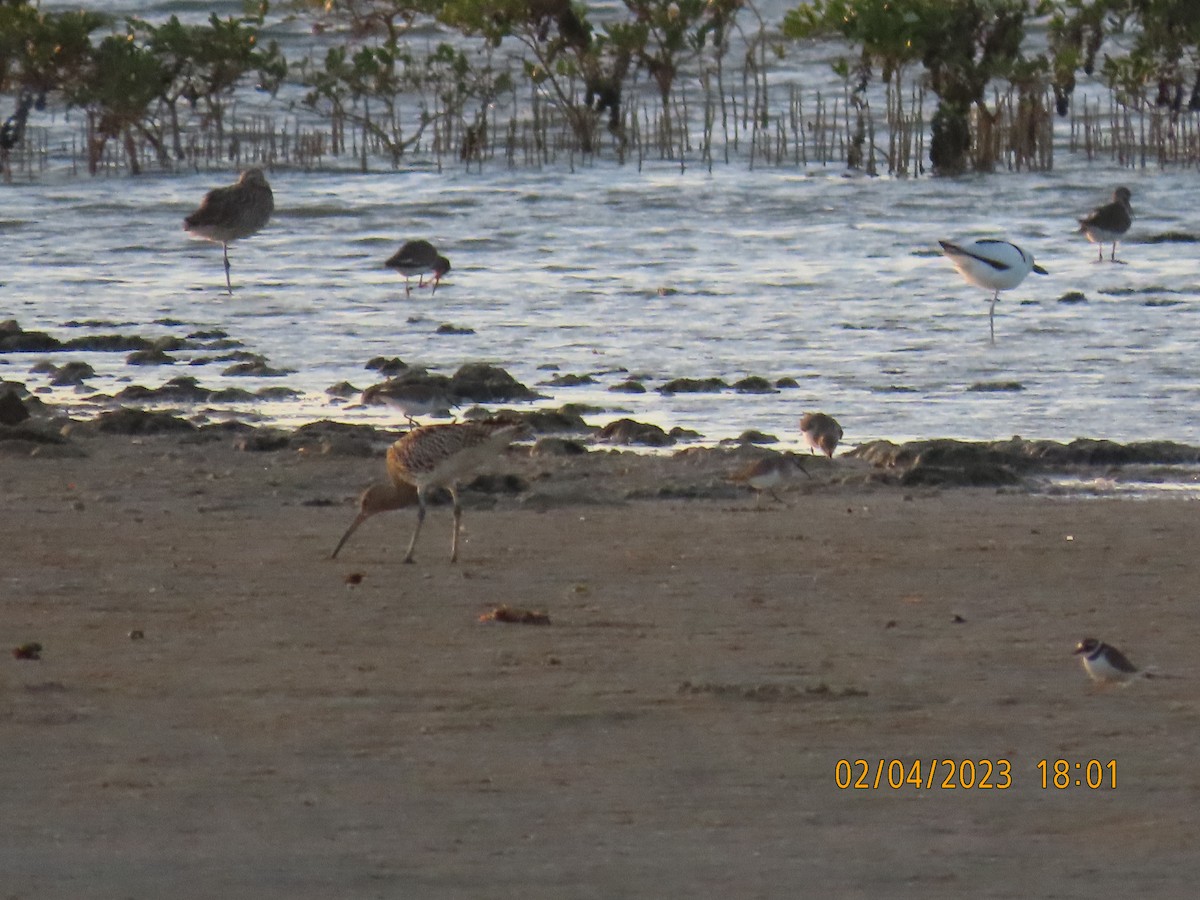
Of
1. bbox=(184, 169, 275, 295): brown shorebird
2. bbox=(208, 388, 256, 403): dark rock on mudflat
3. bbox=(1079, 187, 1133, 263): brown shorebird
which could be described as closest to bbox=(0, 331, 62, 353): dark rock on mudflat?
bbox=(208, 388, 256, 403): dark rock on mudflat

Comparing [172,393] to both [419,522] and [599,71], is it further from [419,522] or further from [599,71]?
[599,71]

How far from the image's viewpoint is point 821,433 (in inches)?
381

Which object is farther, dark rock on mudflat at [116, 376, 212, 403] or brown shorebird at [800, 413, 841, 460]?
dark rock on mudflat at [116, 376, 212, 403]

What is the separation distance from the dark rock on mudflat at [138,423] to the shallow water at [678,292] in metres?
0.90

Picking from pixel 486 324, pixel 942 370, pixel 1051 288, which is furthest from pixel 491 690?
pixel 1051 288

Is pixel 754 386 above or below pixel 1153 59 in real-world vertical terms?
below

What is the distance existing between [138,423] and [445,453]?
10.7ft

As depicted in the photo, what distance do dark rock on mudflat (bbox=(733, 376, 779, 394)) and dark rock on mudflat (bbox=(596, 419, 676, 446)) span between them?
5.54 ft

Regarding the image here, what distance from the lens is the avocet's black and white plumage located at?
50.3 ft

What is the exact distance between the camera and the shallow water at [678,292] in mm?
12070

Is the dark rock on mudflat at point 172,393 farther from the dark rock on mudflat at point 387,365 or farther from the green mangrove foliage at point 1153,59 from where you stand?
the green mangrove foliage at point 1153,59

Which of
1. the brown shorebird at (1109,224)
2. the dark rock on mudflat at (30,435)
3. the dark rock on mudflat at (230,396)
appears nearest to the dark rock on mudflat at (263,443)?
the dark rock on mudflat at (30,435)

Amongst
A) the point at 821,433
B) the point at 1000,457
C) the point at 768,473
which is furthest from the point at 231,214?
the point at 768,473
